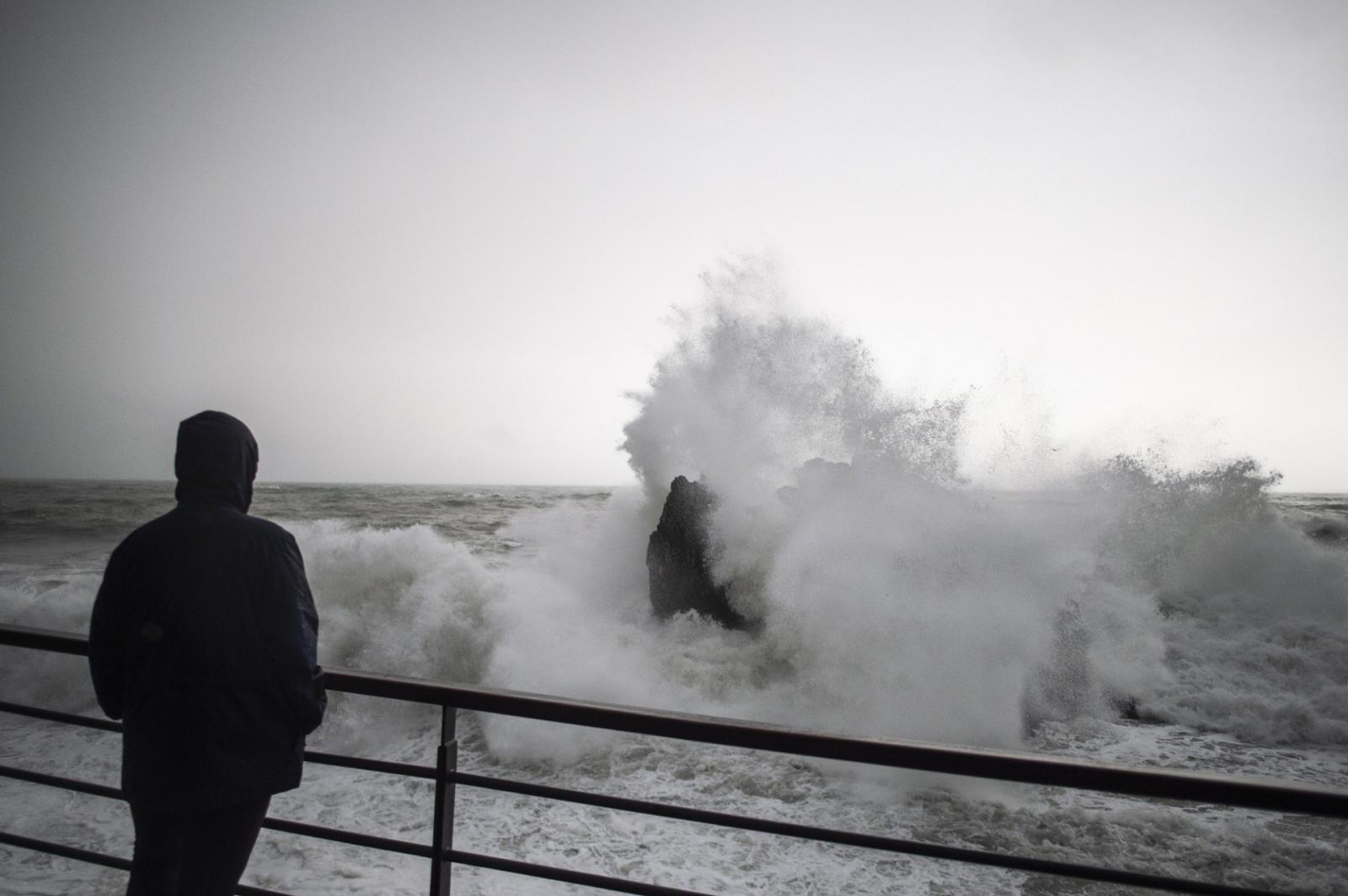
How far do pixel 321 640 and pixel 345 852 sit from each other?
5.22 metres

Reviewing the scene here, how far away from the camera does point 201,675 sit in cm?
134

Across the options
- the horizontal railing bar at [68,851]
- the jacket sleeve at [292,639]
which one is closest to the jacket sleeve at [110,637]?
the jacket sleeve at [292,639]

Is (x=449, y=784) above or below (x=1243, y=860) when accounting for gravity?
above

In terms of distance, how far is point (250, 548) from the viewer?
1.43m

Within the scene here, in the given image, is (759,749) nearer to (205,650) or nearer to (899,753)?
(899,753)

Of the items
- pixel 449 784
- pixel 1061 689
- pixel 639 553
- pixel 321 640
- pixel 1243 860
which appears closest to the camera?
pixel 449 784

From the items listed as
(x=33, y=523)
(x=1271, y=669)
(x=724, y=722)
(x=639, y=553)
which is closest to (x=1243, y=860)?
(x=724, y=722)

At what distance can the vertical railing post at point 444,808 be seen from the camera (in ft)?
5.21

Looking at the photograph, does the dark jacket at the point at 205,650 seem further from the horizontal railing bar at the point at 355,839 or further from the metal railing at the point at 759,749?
the horizontal railing bar at the point at 355,839

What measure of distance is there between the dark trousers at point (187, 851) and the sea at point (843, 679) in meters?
1.58

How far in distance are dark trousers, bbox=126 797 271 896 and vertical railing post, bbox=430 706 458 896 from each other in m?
0.39

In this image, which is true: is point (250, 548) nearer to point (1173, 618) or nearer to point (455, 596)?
point (455, 596)

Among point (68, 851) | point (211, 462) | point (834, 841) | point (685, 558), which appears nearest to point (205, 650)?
point (211, 462)

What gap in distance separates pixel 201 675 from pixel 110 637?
26 centimetres
